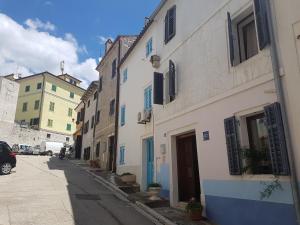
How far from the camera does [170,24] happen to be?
11.6 m

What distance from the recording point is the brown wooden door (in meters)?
9.36

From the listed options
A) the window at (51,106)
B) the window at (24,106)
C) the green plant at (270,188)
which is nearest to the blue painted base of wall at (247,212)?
the green plant at (270,188)

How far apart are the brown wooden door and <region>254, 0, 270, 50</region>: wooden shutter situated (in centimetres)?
426

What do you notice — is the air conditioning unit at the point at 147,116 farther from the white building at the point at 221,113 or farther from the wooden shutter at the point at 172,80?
the wooden shutter at the point at 172,80

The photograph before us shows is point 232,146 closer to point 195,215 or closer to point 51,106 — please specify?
point 195,215

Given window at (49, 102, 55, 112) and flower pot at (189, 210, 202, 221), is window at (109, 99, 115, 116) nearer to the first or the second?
flower pot at (189, 210, 202, 221)

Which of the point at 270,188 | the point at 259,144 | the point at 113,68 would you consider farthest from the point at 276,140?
the point at 113,68

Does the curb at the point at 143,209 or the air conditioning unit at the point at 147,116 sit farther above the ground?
the air conditioning unit at the point at 147,116

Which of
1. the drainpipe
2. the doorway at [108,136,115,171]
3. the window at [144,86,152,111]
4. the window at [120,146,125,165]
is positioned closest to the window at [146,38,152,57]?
the window at [144,86,152,111]

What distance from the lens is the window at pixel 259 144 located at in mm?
5555

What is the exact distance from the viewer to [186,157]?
991 centimetres

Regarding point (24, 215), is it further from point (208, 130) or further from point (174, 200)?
point (208, 130)

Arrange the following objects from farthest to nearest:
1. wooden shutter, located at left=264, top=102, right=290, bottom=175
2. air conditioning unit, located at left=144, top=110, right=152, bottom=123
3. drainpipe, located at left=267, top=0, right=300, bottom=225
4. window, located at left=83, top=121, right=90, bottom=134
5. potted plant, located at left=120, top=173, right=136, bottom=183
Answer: window, located at left=83, top=121, right=90, bottom=134, potted plant, located at left=120, top=173, right=136, bottom=183, air conditioning unit, located at left=144, top=110, right=152, bottom=123, wooden shutter, located at left=264, top=102, right=290, bottom=175, drainpipe, located at left=267, top=0, right=300, bottom=225

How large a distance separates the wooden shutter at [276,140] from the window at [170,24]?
654 centimetres
